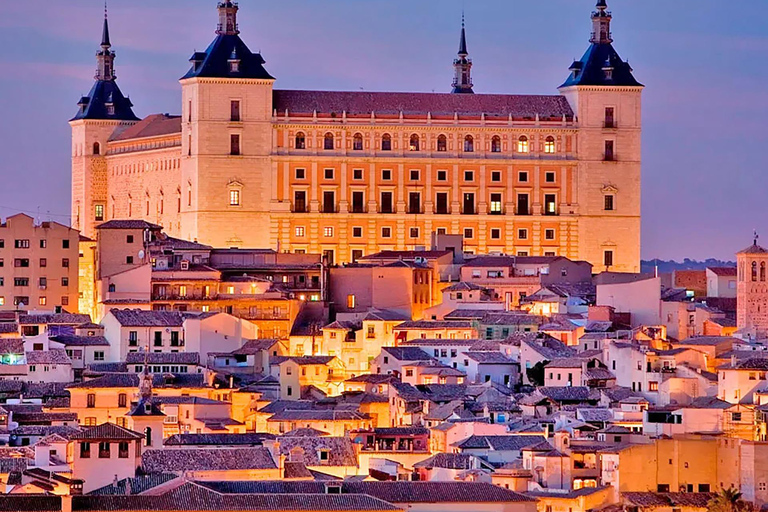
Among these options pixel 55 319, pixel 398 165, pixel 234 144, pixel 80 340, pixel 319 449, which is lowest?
pixel 319 449

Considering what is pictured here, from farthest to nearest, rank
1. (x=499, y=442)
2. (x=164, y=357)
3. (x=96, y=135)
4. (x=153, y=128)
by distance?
(x=96, y=135), (x=153, y=128), (x=164, y=357), (x=499, y=442)

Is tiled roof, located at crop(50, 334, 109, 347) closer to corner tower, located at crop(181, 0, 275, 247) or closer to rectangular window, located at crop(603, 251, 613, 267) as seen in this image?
corner tower, located at crop(181, 0, 275, 247)

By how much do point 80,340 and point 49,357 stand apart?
277cm

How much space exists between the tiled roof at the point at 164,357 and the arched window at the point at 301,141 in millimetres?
22726

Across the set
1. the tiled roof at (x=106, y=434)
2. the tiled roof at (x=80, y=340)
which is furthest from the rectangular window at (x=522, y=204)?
the tiled roof at (x=106, y=434)

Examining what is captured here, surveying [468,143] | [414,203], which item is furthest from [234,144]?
[468,143]

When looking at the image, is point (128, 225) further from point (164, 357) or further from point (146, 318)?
point (164, 357)

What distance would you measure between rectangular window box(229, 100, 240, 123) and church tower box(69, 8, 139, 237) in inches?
385

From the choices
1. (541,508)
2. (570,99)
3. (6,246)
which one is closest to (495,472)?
(541,508)

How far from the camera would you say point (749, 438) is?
52.2m

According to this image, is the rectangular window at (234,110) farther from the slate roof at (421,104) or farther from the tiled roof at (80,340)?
the tiled roof at (80,340)

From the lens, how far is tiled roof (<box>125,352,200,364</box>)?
206ft

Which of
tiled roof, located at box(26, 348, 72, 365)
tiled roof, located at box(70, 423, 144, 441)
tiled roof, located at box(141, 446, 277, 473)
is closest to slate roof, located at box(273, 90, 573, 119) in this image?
tiled roof, located at box(26, 348, 72, 365)

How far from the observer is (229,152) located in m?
84.8
